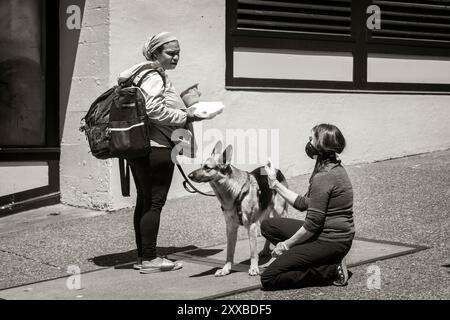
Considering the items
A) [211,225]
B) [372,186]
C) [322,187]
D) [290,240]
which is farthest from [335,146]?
[372,186]

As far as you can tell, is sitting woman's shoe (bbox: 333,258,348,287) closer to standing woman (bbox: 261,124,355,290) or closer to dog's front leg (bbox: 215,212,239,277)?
standing woman (bbox: 261,124,355,290)

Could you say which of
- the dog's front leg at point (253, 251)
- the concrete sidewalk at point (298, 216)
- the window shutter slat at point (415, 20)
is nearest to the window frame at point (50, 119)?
the concrete sidewalk at point (298, 216)

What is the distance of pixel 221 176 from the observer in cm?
655

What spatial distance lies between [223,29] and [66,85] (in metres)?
2.26

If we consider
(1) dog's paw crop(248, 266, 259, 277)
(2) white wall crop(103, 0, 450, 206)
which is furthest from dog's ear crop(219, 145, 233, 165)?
(2) white wall crop(103, 0, 450, 206)

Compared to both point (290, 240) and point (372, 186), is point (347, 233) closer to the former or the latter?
point (290, 240)

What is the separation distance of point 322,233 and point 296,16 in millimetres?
5953

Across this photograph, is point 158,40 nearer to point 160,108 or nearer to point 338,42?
point 160,108

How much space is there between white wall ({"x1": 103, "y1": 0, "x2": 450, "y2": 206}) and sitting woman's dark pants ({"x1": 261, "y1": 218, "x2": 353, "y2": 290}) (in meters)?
4.15

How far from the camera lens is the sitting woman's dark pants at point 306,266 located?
19.7 ft

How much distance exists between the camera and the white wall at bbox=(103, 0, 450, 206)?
32.4 feet

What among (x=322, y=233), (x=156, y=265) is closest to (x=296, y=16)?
(x=156, y=265)

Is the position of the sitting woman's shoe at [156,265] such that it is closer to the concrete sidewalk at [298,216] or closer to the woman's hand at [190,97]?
the concrete sidewalk at [298,216]

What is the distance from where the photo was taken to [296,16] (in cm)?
1141
